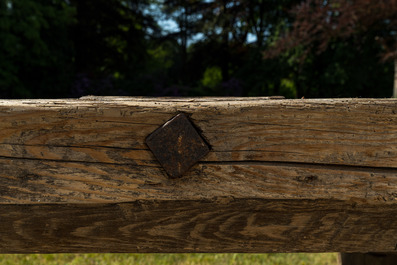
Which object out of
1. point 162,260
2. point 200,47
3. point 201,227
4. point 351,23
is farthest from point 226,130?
point 200,47

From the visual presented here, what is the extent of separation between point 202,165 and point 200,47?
1923 cm

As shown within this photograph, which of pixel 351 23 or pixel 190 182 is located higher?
pixel 351 23

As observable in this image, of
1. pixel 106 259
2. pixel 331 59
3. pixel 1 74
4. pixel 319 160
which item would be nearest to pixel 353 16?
pixel 331 59

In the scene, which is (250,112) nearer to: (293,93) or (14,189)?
(14,189)

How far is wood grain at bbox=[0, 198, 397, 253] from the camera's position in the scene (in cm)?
88

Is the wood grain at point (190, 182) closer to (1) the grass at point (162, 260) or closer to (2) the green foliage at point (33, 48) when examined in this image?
(1) the grass at point (162, 260)

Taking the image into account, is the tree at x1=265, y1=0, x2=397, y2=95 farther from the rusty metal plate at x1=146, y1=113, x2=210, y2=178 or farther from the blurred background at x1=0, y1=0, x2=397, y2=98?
the rusty metal plate at x1=146, y1=113, x2=210, y2=178

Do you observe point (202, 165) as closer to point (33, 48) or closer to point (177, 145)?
point (177, 145)

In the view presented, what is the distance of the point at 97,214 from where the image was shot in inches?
34.9

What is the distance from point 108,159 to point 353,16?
873 cm

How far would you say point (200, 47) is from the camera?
19.6 m

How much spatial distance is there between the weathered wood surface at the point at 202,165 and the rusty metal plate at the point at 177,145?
0.05 feet

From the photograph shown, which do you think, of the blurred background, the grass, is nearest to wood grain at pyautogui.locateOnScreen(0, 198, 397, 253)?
the grass

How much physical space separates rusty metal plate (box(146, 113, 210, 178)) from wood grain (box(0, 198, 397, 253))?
0.09 meters
